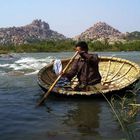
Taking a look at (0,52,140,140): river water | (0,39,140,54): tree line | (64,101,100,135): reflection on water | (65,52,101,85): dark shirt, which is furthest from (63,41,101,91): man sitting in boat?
(0,39,140,54): tree line

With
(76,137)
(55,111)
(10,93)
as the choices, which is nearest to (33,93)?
(10,93)

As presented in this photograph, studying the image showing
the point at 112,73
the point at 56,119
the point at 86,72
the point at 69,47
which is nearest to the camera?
the point at 56,119

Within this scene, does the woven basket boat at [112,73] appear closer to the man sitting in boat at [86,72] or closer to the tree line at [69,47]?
the man sitting in boat at [86,72]

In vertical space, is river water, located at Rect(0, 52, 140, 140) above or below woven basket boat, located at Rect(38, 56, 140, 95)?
below

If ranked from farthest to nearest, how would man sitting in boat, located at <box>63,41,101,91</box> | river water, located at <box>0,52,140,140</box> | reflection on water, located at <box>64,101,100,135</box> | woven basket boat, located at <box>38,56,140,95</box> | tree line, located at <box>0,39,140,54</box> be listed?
tree line, located at <box>0,39,140,54</box> → woven basket boat, located at <box>38,56,140,95</box> → man sitting in boat, located at <box>63,41,101,91</box> → reflection on water, located at <box>64,101,100,135</box> → river water, located at <box>0,52,140,140</box>

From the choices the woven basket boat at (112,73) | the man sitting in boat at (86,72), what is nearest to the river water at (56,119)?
the man sitting in boat at (86,72)

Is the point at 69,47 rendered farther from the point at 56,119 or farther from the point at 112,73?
the point at 56,119

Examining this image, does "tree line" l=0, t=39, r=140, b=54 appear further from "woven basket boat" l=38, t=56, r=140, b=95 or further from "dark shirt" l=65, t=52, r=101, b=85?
"dark shirt" l=65, t=52, r=101, b=85

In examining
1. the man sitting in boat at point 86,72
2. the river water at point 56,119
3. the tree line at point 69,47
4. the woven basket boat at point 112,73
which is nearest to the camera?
the river water at point 56,119

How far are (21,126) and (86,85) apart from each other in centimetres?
304

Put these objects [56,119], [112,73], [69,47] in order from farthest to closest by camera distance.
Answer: [69,47], [112,73], [56,119]

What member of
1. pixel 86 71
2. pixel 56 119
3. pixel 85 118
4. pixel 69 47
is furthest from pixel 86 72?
pixel 69 47

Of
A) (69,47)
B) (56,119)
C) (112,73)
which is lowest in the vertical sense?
(69,47)

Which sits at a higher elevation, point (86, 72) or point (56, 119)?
point (86, 72)
